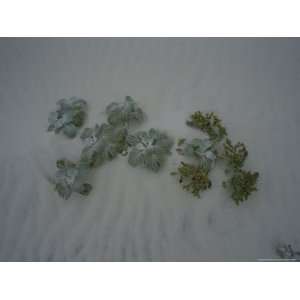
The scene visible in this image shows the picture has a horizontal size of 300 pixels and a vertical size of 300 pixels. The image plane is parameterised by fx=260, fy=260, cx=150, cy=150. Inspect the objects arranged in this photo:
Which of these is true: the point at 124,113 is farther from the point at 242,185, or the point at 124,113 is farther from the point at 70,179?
the point at 242,185

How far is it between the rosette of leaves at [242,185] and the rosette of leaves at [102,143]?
1.16 metres

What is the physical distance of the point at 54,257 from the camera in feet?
7.89

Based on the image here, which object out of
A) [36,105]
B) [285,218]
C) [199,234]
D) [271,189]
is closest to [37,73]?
[36,105]

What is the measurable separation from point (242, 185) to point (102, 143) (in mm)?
1446

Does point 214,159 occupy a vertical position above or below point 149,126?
below

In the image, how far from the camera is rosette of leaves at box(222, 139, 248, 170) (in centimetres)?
258

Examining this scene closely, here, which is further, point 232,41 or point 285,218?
point 232,41

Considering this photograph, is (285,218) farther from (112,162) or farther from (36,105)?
(36,105)

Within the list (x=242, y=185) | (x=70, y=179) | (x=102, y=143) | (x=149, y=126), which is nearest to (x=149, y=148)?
(x=149, y=126)

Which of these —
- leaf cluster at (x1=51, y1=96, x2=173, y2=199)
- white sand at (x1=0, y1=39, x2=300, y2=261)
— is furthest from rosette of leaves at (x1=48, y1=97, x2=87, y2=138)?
white sand at (x1=0, y1=39, x2=300, y2=261)

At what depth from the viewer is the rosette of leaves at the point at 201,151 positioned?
2.56m

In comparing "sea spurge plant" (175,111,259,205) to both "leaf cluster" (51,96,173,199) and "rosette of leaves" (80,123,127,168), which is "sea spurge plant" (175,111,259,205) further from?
"rosette of leaves" (80,123,127,168)

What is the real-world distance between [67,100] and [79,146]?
0.60 metres

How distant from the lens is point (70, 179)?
2.53 m
